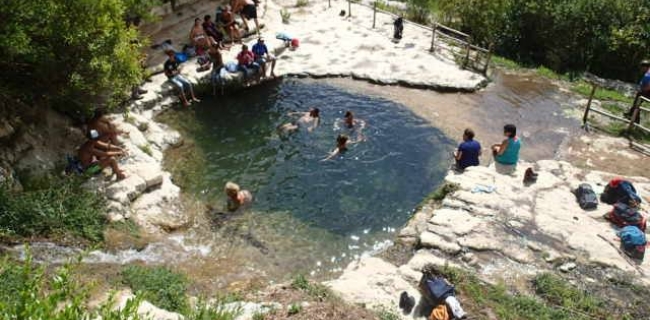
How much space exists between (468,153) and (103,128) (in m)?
10.4

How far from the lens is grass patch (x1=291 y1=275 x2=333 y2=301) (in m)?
9.30

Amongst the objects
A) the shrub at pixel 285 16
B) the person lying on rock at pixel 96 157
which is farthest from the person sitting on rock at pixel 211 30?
the person lying on rock at pixel 96 157

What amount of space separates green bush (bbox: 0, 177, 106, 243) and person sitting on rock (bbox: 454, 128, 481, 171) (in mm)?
9757

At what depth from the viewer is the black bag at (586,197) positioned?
12.2 meters

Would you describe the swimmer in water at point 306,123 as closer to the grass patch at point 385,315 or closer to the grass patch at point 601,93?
the grass patch at point 385,315

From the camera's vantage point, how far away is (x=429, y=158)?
1547cm

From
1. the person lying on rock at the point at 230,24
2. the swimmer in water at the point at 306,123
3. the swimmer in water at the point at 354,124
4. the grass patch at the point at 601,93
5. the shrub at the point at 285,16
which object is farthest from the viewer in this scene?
the shrub at the point at 285,16

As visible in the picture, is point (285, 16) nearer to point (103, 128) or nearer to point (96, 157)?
point (103, 128)

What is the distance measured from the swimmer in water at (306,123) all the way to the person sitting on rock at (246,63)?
3.65m

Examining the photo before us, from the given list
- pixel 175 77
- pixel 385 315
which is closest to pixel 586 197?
pixel 385 315

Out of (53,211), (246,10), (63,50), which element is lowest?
(53,211)

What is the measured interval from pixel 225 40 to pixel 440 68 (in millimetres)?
9696

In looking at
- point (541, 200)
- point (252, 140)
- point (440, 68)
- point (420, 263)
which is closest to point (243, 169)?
point (252, 140)

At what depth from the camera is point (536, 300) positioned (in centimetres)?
945
